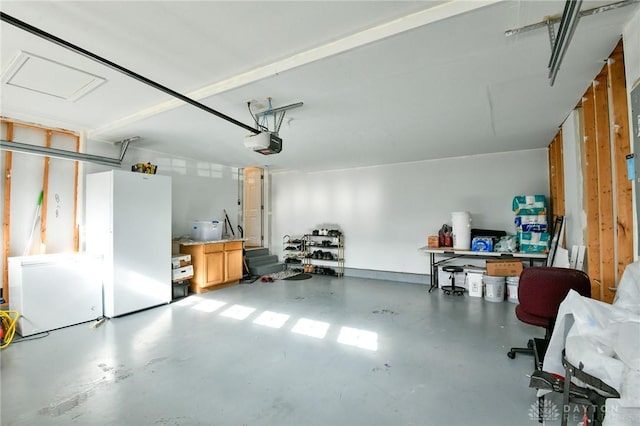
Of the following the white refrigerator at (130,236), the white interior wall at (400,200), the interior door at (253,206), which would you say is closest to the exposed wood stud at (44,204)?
the white refrigerator at (130,236)

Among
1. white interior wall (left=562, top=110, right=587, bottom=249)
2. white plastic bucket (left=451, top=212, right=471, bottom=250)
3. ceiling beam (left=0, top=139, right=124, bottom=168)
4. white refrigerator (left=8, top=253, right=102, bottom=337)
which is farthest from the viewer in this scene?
white plastic bucket (left=451, top=212, right=471, bottom=250)

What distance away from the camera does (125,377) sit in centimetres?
243

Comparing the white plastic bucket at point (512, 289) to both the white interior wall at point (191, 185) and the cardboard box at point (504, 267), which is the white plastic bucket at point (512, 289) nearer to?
the cardboard box at point (504, 267)

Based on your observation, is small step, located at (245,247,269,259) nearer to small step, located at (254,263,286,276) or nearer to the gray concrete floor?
small step, located at (254,263,286,276)

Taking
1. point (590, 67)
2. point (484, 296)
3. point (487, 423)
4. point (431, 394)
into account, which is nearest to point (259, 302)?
point (431, 394)

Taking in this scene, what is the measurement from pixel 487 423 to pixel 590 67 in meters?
2.92

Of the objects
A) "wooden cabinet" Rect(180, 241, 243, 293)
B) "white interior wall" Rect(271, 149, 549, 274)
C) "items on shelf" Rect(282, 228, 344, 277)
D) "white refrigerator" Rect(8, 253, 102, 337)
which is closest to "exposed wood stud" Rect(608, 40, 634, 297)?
"white interior wall" Rect(271, 149, 549, 274)

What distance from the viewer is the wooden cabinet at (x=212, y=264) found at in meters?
5.23

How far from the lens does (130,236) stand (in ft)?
13.5

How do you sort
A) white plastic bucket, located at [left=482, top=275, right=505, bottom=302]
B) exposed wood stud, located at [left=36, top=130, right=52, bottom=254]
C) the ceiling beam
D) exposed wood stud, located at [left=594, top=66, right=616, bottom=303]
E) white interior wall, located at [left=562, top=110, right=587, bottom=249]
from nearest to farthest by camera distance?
exposed wood stud, located at [left=594, top=66, right=616, bottom=303] < white interior wall, located at [left=562, top=110, right=587, bottom=249] < the ceiling beam < exposed wood stud, located at [left=36, top=130, right=52, bottom=254] < white plastic bucket, located at [left=482, top=275, right=505, bottom=302]

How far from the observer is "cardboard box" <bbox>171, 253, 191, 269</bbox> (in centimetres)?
484

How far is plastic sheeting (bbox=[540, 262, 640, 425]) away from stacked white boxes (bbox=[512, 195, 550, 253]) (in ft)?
11.8

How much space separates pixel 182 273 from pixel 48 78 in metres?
3.32

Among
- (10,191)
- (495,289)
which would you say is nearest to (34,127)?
(10,191)
